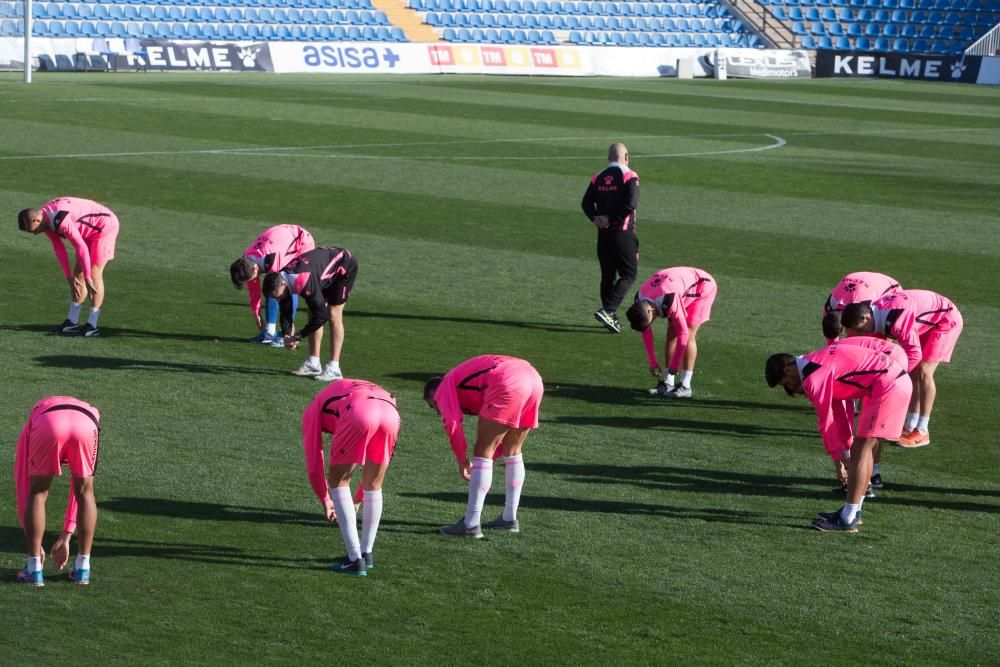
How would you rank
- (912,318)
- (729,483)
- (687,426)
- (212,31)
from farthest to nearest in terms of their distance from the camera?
(212,31) < (687,426) < (912,318) < (729,483)

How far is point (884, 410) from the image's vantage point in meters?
9.62

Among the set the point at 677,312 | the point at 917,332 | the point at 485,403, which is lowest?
the point at 677,312

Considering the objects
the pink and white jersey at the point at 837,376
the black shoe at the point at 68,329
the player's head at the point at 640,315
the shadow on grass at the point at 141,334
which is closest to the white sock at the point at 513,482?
the pink and white jersey at the point at 837,376

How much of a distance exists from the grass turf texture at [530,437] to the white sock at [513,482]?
0.25 metres

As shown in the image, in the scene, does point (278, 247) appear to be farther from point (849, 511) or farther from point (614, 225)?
point (849, 511)

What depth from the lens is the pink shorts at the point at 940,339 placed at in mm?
11836

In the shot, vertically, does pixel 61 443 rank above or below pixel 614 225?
above

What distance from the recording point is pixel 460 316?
53.5ft

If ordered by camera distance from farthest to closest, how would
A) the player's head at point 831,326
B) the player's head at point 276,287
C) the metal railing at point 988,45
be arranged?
the metal railing at point 988,45, the player's head at point 276,287, the player's head at point 831,326

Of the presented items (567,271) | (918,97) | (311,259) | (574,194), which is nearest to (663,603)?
(311,259)

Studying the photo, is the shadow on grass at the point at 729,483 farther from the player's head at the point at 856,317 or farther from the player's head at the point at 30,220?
the player's head at the point at 30,220

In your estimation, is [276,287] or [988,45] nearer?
[276,287]

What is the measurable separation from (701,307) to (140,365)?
5.05m

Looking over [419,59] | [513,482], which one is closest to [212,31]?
[419,59]
